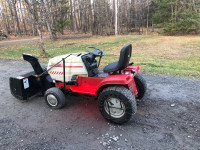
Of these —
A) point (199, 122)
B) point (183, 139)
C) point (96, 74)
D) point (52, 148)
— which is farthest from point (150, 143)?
point (96, 74)

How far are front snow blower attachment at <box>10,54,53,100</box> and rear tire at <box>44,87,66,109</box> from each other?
562mm

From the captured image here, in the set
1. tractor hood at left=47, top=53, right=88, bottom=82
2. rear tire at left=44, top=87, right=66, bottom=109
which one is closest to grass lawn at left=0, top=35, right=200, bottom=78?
tractor hood at left=47, top=53, right=88, bottom=82

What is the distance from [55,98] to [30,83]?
96 cm

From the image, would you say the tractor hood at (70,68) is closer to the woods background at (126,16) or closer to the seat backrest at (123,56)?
the seat backrest at (123,56)

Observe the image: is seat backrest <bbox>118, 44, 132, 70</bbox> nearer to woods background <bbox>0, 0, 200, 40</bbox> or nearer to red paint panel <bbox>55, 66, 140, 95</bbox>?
red paint panel <bbox>55, 66, 140, 95</bbox>

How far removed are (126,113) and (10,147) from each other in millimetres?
2063

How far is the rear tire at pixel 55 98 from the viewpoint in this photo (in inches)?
142

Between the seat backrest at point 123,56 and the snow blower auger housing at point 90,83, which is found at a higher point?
the seat backrest at point 123,56

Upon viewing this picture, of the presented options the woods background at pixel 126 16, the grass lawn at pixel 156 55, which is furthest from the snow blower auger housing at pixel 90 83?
the woods background at pixel 126 16

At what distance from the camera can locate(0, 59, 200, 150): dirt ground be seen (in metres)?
2.67

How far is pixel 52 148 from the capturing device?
264 centimetres

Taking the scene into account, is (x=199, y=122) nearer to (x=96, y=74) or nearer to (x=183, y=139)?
(x=183, y=139)

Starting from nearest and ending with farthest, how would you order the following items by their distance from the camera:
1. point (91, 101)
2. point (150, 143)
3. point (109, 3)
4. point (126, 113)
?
1. point (150, 143)
2. point (126, 113)
3. point (91, 101)
4. point (109, 3)

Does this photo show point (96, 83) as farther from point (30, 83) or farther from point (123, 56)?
point (30, 83)
